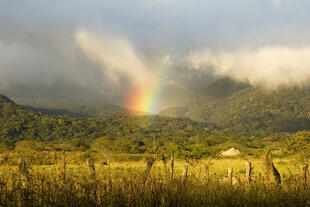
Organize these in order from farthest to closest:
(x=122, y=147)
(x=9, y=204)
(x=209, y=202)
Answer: (x=122, y=147)
(x=209, y=202)
(x=9, y=204)

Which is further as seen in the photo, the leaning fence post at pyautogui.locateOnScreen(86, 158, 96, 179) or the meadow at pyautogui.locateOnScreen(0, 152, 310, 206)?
the leaning fence post at pyautogui.locateOnScreen(86, 158, 96, 179)

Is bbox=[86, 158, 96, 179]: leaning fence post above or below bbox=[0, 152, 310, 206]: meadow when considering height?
above

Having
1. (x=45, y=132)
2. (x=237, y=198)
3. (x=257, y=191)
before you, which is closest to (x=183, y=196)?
(x=237, y=198)

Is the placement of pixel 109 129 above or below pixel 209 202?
above

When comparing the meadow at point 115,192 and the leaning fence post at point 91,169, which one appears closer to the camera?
the meadow at point 115,192

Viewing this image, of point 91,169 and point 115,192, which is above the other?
point 91,169

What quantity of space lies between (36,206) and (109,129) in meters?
195

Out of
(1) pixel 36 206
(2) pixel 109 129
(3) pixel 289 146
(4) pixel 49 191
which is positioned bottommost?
(1) pixel 36 206

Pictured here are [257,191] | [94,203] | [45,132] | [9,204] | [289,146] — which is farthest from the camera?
[45,132]

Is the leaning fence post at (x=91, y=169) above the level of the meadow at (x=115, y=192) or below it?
above

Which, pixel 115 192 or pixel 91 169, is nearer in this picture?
pixel 115 192

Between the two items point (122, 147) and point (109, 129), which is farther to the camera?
point (109, 129)

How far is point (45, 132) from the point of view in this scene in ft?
571

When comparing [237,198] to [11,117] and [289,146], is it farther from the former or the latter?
[11,117]
